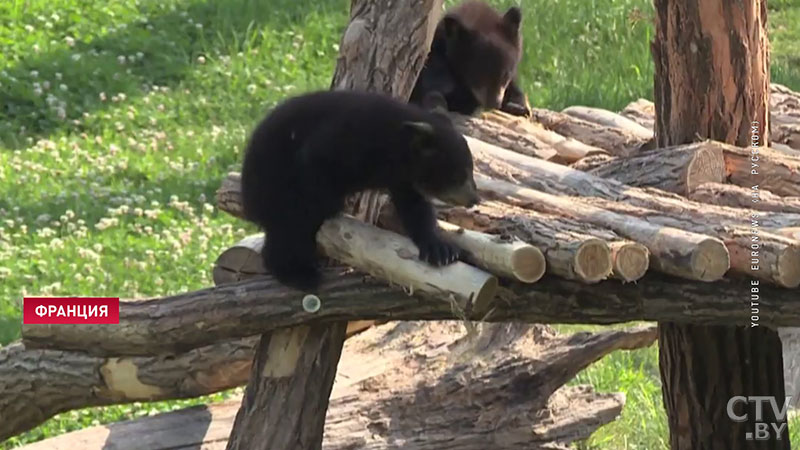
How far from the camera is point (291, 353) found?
179 inches

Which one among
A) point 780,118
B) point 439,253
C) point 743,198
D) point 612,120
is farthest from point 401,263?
point 780,118

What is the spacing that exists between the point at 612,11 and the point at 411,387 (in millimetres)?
6598

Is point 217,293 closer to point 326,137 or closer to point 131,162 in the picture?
point 326,137

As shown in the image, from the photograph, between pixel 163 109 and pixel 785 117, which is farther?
pixel 163 109

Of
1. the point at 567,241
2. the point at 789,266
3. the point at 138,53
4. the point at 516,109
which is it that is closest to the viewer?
the point at 789,266

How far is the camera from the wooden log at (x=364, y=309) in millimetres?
3939

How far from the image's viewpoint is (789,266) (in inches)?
145

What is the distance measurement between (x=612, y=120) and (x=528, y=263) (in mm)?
2548

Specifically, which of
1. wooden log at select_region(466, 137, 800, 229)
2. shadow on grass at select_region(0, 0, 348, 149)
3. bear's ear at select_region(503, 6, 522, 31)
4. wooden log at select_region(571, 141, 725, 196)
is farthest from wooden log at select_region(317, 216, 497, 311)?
shadow on grass at select_region(0, 0, 348, 149)

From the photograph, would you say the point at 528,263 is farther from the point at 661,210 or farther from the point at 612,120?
the point at 612,120

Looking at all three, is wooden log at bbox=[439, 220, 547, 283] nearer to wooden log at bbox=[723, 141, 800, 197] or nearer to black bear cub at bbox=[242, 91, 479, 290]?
black bear cub at bbox=[242, 91, 479, 290]

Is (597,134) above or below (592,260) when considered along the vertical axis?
above

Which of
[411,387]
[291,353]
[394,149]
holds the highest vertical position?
[394,149]

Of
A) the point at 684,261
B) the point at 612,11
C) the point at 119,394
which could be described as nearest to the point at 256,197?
the point at 119,394
